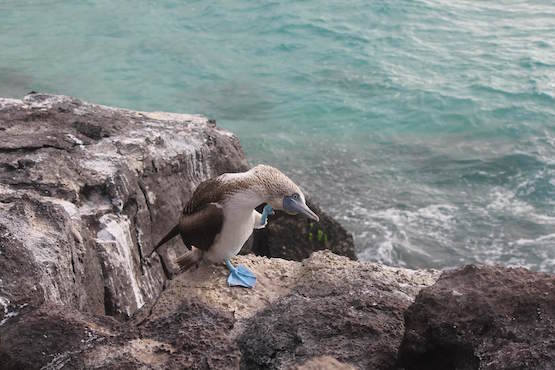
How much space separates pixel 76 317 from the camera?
9.02 ft

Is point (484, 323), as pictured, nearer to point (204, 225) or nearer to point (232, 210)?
point (232, 210)

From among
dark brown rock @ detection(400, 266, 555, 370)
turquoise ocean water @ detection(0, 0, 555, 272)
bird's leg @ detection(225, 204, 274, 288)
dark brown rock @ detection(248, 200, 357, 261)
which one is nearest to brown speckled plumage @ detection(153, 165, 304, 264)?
bird's leg @ detection(225, 204, 274, 288)

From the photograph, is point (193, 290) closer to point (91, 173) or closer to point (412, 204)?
point (91, 173)

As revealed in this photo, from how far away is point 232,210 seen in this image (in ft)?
10.4

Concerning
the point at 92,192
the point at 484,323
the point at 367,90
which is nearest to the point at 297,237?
the point at 92,192

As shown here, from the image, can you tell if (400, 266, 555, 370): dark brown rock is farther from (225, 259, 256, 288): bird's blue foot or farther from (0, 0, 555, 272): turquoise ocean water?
(0, 0, 555, 272): turquoise ocean water

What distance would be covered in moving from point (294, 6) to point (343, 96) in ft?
15.1

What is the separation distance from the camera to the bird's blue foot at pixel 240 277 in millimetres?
3154

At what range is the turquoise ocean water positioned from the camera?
8.36 meters

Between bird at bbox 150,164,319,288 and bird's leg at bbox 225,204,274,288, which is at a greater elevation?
bird at bbox 150,164,319,288

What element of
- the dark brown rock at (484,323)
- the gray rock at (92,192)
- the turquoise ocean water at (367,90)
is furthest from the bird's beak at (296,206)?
the turquoise ocean water at (367,90)

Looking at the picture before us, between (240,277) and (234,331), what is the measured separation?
455 mm

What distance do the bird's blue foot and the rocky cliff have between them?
43mm

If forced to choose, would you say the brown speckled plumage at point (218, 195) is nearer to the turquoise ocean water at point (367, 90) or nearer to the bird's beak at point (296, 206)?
the bird's beak at point (296, 206)
